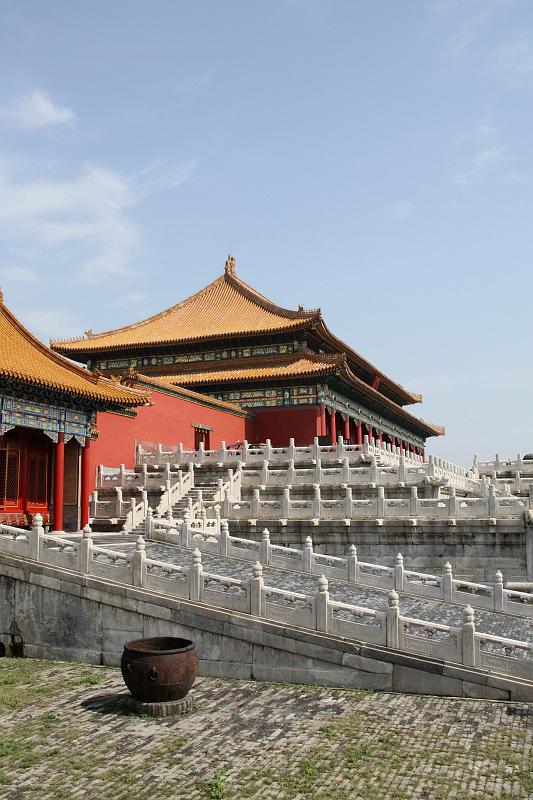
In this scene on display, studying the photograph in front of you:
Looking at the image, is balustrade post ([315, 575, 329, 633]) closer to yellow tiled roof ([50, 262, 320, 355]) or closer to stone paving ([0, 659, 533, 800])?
stone paving ([0, 659, 533, 800])

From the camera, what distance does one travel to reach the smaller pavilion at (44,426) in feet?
58.2

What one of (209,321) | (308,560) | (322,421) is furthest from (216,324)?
(308,560)

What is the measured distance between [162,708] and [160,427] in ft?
62.9

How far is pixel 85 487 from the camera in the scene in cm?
1966

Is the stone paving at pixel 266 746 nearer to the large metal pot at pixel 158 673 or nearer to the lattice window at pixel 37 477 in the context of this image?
the large metal pot at pixel 158 673

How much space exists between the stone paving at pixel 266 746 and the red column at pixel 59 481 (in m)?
8.04

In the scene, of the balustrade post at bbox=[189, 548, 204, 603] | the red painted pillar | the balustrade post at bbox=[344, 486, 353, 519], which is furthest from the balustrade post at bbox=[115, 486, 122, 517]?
the red painted pillar

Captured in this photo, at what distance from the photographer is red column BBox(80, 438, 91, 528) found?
19703 millimetres

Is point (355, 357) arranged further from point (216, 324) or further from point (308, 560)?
point (308, 560)

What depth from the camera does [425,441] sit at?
6016 centimetres

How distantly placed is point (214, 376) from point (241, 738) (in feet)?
90.5

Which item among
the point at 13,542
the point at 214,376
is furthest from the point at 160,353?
the point at 13,542

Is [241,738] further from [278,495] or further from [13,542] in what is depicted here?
[278,495]

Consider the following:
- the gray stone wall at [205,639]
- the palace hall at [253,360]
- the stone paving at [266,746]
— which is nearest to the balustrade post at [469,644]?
the gray stone wall at [205,639]
